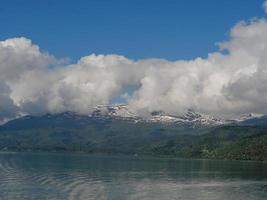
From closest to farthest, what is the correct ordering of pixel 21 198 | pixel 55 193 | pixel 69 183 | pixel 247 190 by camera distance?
1. pixel 21 198
2. pixel 55 193
3. pixel 247 190
4. pixel 69 183

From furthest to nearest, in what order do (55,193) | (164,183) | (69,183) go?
(164,183)
(69,183)
(55,193)

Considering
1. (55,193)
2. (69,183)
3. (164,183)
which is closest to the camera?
(55,193)

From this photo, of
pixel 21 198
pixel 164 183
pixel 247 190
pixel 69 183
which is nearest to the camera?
pixel 21 198

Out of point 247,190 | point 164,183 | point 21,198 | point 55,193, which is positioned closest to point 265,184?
point 247,190

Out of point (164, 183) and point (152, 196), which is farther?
point (164, 183)

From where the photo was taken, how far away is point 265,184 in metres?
192

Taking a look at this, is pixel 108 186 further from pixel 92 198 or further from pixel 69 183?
pixel 92 198

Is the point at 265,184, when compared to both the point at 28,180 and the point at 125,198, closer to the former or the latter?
the point at 125,198

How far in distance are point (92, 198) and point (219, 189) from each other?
53.0 m

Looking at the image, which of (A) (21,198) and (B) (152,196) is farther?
(B) (152,196)

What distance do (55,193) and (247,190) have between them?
6565 cm

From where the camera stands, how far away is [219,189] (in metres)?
175

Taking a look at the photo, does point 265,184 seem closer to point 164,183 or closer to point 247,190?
point 247,190

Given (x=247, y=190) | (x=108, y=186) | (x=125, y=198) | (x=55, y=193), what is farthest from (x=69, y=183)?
(x=247, y=190)
